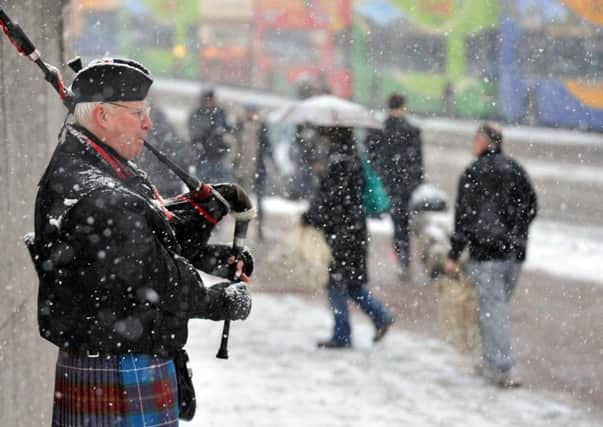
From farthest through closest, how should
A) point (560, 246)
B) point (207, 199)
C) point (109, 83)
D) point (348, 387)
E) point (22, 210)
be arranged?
point (560, 246), point (348, 387), point (22, 210), point (207, 199), point (109, 83)

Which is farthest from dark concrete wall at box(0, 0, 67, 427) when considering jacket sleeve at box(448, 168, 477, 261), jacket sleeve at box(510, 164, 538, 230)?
jacket sleeve at box(510, 164, 538, 230)

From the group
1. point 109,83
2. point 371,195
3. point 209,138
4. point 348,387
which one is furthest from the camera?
point 209,138

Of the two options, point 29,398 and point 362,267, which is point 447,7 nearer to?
point 362,267

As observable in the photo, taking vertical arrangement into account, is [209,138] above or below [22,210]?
below

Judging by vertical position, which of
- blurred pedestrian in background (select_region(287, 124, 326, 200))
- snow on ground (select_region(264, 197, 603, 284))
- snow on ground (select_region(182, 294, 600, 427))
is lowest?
snow on ground (select_region(264, 197, 603, 284))

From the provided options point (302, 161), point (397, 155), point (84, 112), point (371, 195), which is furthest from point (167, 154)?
point (84, 112)

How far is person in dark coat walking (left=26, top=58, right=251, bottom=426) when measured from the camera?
8.66 ft

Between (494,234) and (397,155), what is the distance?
385 cm

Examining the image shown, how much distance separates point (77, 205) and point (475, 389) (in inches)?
166

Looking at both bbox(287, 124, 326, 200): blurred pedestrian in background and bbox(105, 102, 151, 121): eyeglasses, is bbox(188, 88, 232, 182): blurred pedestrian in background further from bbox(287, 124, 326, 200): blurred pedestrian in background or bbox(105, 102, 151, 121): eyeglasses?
bbox(105, 102, 151, 121): eyeglasses

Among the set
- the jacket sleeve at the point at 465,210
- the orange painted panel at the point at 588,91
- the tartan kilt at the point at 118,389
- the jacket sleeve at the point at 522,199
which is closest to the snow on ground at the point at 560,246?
the jacket sleeve at the point at 465,210

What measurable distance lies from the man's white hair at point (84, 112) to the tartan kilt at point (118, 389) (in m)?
0.66

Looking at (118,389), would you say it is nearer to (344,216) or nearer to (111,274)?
(111,274)

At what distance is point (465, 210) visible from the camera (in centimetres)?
647
